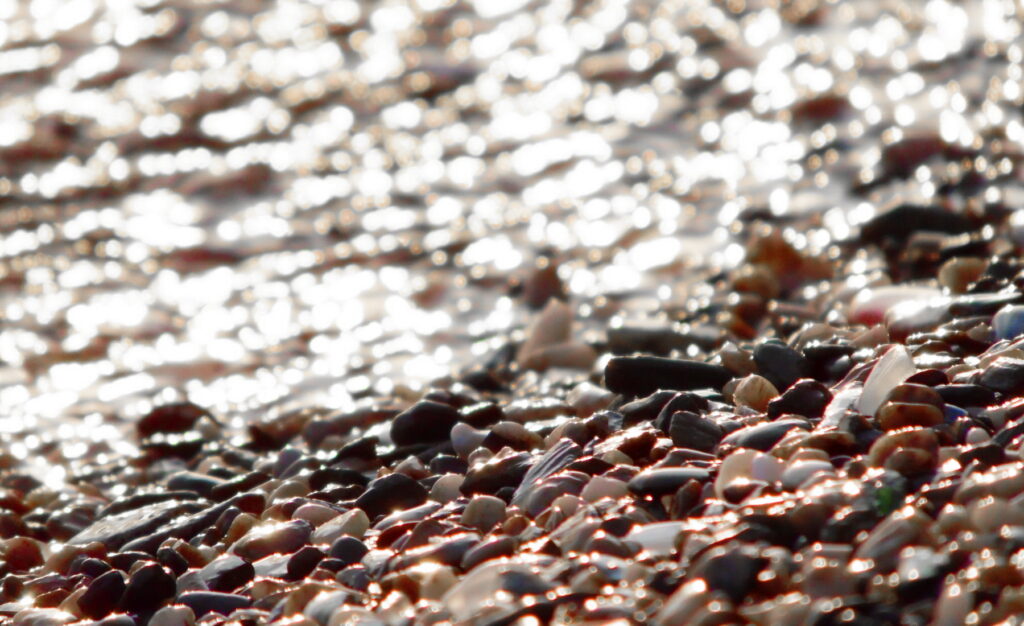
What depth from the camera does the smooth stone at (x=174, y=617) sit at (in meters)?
2.60

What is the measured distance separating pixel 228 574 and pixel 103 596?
0.27 meters

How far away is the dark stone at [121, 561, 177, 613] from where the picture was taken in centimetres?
274

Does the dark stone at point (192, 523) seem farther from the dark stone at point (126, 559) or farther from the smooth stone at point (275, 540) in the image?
the smooth stone at point (275, 540)

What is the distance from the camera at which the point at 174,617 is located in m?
2.62

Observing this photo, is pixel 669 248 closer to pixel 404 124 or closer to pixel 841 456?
pixel 404 124

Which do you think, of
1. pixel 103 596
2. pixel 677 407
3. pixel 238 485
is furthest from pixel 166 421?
pixel 677 407

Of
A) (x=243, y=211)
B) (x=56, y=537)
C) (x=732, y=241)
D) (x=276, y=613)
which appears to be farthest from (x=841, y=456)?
(x=243, y=211)

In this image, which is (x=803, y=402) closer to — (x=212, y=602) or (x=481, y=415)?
(x=481, y=415)

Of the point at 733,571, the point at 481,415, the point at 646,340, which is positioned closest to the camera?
the point at 733,571

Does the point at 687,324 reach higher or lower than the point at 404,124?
lower

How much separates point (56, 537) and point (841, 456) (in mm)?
2298

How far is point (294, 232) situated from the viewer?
20.4 feet

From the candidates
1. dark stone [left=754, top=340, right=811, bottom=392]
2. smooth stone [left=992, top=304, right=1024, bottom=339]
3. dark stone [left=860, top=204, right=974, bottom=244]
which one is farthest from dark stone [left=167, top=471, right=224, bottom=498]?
dark stone [left=860, top=204, right=974, bottom=244]

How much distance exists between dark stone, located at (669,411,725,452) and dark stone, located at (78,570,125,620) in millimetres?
1228
